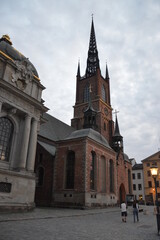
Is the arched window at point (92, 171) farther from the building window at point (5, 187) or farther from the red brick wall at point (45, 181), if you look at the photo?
the building window at point (5, 187)

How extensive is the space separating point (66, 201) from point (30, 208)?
8.24m

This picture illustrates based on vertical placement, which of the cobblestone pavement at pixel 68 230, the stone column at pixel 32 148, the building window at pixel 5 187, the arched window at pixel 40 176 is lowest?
the cobblestone pavement at pixel 68 230

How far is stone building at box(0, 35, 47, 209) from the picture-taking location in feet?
57.6

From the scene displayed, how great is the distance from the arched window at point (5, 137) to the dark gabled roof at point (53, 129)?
1242cm

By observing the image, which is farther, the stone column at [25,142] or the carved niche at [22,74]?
the carved niche at [22,74]

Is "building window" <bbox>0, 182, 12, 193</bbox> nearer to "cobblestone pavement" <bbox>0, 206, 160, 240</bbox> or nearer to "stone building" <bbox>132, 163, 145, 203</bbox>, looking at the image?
"cobblestone pavement" <bbox>0, 206, 160, 240</bbox>

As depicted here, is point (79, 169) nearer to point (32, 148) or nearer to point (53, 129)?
point (32, 148)

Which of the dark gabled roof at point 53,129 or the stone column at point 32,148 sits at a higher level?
the dark gabled roof at point 53,129

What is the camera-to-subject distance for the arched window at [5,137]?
18.9m

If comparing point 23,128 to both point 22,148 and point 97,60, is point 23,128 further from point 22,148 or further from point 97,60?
point 97,60

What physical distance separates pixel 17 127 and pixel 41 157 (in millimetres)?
11161

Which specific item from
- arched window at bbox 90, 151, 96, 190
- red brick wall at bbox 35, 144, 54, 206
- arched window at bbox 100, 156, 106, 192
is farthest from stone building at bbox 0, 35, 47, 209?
arched window at bbox 100, 156, 106, 192

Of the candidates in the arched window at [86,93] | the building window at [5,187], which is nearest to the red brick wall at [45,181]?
the building window at [5,187]

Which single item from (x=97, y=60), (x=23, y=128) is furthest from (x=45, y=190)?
(x=97, y=60)
